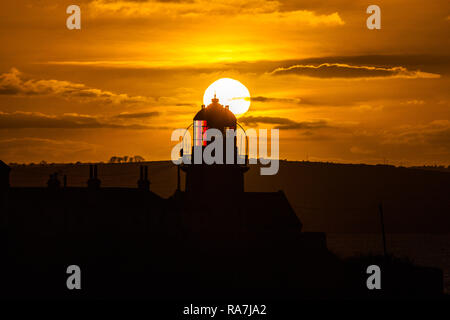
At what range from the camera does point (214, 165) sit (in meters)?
58.2

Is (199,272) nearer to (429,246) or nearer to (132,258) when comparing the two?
(132,258)

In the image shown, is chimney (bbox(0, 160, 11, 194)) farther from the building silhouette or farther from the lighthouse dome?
the lighthouse dome

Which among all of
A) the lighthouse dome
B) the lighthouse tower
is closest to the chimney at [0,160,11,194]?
Answer: the lighthouse tower

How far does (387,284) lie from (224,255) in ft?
42.9

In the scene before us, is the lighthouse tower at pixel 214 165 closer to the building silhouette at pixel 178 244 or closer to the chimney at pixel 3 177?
the building silhouette at pixel 178 244

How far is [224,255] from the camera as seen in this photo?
55250 mm

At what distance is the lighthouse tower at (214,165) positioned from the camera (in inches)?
2292

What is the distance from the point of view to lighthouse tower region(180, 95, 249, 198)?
58.2 m

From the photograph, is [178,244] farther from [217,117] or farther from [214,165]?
[217,117]

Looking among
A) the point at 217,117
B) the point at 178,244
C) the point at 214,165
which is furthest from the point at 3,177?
the point at 217,117

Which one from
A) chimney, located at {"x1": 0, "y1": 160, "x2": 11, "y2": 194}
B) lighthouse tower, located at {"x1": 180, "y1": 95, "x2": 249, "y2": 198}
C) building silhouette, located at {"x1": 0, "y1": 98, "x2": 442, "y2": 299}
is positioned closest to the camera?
building silhouette, located at {"x1": 0, "y1": 98, "x2": 442, "y2": 299}

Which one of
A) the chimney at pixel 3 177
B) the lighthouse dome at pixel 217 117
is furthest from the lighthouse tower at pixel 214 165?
the chimney at pixel 3 177
